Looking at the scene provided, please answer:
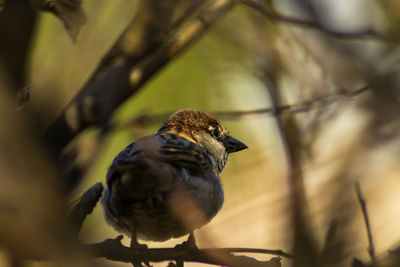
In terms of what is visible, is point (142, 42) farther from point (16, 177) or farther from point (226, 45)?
point (16, 177)

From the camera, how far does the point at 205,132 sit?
519cm

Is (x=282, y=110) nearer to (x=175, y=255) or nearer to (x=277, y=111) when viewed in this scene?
(x=277, y=111)

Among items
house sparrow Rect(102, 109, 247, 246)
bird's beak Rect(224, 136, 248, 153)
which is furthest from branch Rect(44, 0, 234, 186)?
bird's beak Rect(224, 136, 248, 153)

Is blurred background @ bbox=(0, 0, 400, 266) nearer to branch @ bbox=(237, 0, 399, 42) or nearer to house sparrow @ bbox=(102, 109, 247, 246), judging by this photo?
branch @ bbox=(237, 0, 399, 42)

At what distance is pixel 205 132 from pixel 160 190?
5.87 feet

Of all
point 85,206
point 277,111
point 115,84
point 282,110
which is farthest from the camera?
point 115,84

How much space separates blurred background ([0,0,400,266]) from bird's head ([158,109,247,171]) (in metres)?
0.16

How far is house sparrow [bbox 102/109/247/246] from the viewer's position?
333cm

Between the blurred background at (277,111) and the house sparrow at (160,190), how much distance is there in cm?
21

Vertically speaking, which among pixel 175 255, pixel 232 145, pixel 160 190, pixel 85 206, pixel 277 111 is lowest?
pixel 232 145

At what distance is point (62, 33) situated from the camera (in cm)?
443

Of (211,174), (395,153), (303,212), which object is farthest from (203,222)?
(303,212)

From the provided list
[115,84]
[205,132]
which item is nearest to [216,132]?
[205,132]

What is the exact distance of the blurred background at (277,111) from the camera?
6.20 feet
